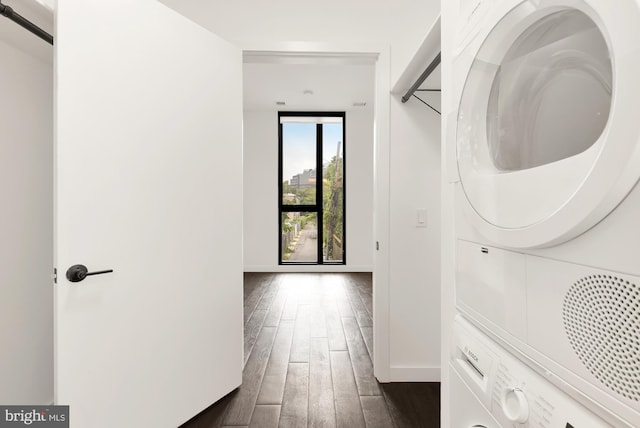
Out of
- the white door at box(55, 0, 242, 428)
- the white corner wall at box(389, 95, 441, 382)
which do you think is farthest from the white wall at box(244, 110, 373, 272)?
the white door at box(55, 0, 242, 428)

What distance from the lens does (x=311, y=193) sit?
5156mm

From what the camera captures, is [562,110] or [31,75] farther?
[31,75]

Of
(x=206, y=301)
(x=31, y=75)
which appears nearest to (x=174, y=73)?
(x=31, y=75)

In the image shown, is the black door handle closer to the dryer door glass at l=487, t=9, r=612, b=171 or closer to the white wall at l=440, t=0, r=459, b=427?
the white wall at l=440, t=0, r=459, b=427

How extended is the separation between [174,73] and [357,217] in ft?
12.9

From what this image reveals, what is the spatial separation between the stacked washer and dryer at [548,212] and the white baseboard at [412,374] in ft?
3.63

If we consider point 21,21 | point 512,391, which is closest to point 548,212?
point 512,391

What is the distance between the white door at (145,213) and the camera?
3.53 ft

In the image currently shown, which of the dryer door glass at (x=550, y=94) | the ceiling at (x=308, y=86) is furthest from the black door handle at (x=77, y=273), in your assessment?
the ceiling at (x=308, y=86)

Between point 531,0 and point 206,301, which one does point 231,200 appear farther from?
point 531,0

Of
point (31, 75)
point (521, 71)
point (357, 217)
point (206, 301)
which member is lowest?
point (206, 301)

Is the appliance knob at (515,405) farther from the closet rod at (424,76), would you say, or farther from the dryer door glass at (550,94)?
the closet rod at (424,76)

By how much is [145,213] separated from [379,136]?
4.50 feet

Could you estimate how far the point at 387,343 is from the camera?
1865 millimetres
